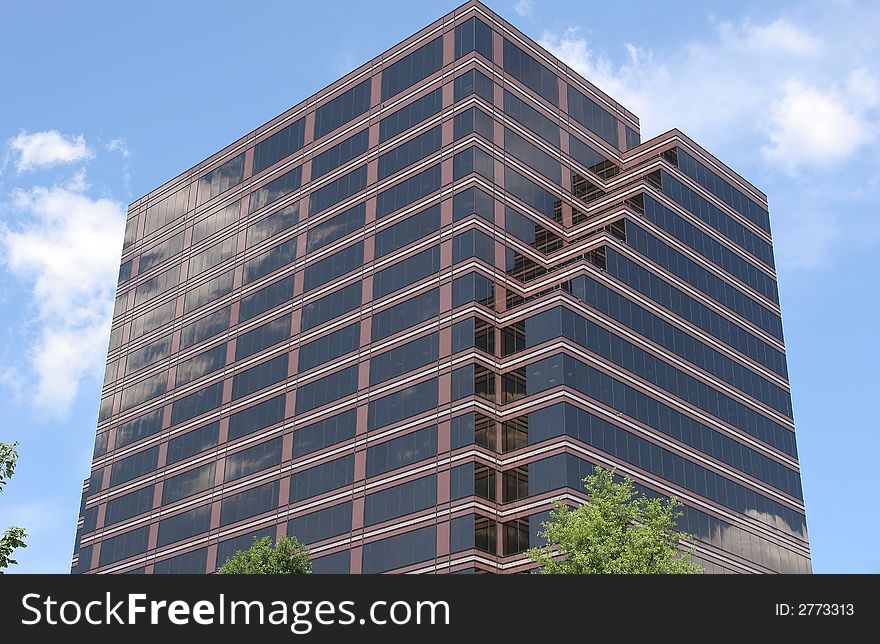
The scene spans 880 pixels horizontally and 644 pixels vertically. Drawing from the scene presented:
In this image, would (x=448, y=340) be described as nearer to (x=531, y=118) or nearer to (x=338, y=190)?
(x=338, y=190)

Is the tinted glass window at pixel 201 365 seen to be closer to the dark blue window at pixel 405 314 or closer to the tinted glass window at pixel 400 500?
the dark blue window at pixel 405 314

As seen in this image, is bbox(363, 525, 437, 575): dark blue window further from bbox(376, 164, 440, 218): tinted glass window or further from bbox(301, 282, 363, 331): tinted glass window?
bbox(376, 164, 440, 218): tinted glass window

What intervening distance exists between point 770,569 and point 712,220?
3469 cm

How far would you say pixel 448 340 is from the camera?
95188 mm

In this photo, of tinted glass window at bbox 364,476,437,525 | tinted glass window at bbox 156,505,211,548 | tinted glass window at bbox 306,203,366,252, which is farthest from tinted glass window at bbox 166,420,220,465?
tinted glass window at bbox 364,476,437,525

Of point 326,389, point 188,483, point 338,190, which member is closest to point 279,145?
point 338,190

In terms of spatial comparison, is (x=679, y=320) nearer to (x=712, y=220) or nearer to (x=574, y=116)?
(x=712, y=220)

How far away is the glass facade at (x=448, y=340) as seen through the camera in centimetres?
9225

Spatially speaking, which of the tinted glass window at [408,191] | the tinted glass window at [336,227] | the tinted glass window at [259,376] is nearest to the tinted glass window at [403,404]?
the tinted glass window at [259,376]

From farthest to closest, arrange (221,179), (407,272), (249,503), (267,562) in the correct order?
(221,179) < (249,503) < (407,272) < (267,562)

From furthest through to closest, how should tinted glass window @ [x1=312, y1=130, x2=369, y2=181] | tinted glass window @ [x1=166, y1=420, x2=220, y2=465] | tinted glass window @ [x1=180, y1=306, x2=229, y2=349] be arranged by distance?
tinted glass window @ [x1=180, y1=306, x2=229, y2=349] → tinted glass window @ [x1=166, y1=420, x2=220, y2=465] → tinted glass window @ [x1=312, y1=130, x2=369, y2=181]

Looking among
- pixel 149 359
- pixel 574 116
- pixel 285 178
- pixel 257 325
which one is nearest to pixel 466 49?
pixel 574 116

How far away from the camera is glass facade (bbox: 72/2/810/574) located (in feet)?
303
